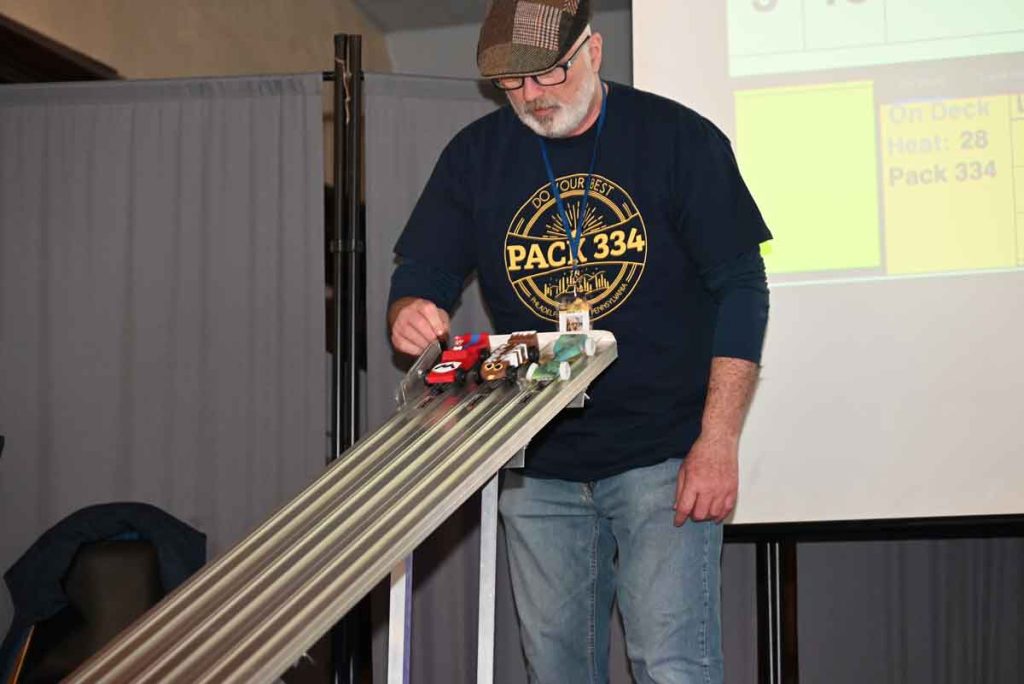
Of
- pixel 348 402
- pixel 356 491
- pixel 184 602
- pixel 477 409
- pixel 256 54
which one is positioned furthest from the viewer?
pixel 256 54

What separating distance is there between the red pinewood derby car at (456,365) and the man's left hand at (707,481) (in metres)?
0.52

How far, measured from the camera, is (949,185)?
2990 millimetres

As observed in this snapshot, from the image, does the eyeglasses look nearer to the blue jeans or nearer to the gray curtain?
the blue jeans

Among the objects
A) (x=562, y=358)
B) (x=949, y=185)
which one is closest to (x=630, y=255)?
(x=562, y=358)

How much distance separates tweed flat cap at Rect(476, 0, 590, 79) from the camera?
2146 millimetres

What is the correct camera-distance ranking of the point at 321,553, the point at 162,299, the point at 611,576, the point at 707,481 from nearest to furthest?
1. the point at 321,553
2. the point at 707,481
3. the point at 611,576
4. the point at 162,299

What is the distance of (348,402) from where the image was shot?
340 centimetres

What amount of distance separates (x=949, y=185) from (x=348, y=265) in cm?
169

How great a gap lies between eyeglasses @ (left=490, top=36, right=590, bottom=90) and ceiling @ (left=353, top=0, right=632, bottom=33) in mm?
4084

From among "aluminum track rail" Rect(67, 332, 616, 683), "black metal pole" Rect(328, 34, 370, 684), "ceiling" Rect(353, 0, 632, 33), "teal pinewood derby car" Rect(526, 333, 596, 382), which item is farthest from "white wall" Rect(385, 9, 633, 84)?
Answer: "aluminum track rail" Rect(67, 332, 616, 683)

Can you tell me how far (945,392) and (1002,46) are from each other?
0.91 metres

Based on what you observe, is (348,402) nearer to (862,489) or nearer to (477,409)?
(862,489)

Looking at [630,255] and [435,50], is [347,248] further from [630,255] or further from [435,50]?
[435,50]

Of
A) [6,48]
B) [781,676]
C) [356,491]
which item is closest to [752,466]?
[781,676]
